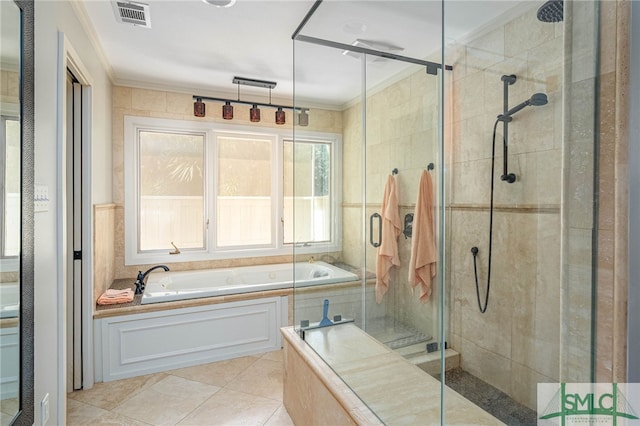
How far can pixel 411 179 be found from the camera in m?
2.23

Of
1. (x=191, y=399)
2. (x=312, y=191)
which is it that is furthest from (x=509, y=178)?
(x=191, y=399)

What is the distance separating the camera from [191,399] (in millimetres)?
2324

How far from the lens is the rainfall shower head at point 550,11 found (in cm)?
161

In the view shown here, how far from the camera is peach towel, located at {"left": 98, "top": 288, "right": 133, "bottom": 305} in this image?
2.64 m

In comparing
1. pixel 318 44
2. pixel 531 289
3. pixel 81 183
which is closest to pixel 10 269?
pixel 81 183

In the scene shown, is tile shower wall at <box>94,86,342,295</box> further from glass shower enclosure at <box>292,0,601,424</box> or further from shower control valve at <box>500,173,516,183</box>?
shower control valve at <box>500,173,516,183</box>

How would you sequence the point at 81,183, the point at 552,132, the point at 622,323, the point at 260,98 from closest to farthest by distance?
the point at 622,323, the point at 552,132, the point at 81,183, the point at 260,98

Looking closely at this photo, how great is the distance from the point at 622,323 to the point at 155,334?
2821 millimetres

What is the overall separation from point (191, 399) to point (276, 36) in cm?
257

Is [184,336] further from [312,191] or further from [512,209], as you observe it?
[512,209]

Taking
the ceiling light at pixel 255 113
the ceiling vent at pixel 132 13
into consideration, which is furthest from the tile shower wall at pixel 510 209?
the ceiling light at pixel 255 113

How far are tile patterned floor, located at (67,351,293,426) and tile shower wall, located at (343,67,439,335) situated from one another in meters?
0.91

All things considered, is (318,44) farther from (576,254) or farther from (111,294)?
(111,294)

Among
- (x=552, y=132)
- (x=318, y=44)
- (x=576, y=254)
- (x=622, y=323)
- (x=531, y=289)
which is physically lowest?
(x=531, y=289)
